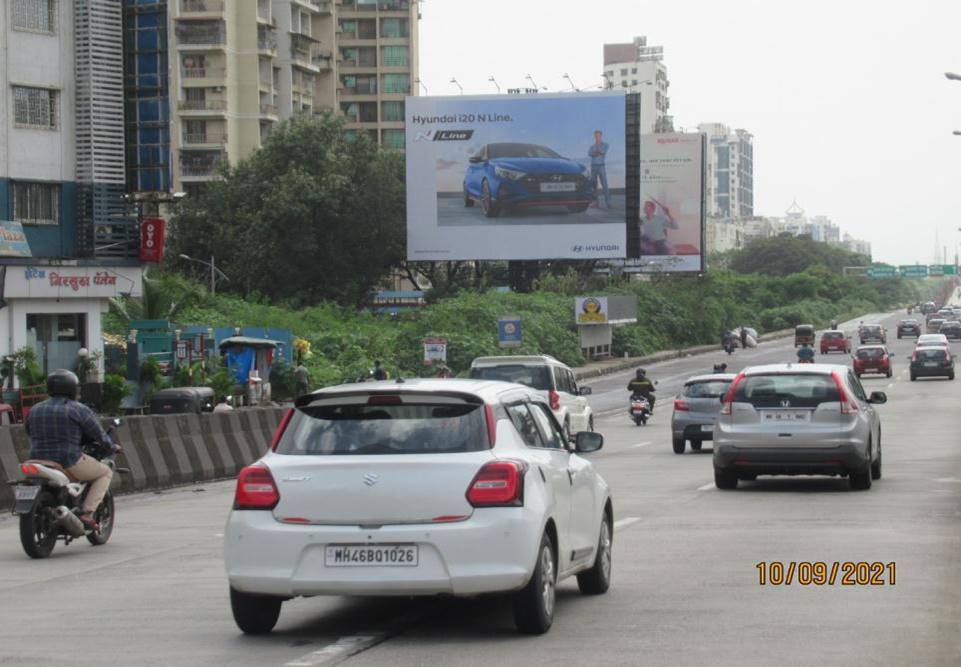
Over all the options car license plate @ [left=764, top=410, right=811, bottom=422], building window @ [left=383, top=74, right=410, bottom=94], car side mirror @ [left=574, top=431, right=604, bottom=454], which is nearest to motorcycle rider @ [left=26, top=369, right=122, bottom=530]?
car side mirror @ [left=574, top=431, right=604, bottom=454]

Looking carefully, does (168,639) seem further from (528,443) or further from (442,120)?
(442,120)

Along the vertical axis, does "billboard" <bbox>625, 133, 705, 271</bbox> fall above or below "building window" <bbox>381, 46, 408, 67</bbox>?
below

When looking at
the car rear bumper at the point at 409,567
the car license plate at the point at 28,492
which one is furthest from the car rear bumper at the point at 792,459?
the car rear bumper at the point at 409,567

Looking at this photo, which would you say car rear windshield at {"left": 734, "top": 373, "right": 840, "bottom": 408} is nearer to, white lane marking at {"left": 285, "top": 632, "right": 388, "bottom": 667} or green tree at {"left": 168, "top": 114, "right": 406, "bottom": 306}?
white lane marking at {"left": 285, "top": 632, "right": 388, "bottom": 667}

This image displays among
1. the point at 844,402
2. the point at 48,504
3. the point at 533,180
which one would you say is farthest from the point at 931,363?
the point at 48,504

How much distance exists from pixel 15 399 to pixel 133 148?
37.7 ft

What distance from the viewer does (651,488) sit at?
22.2 m

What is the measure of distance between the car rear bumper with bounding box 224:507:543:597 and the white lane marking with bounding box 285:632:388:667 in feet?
1.01

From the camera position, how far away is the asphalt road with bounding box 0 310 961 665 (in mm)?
9203

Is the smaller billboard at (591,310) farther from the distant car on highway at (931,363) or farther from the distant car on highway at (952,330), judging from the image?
the distant car on highway at (952,330)

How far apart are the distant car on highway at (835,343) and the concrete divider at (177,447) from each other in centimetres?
6973

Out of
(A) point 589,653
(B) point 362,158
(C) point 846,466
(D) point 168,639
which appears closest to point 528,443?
(A) point 589,653

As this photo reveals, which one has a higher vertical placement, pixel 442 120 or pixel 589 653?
pixel 442 120

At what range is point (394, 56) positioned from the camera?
136 m
